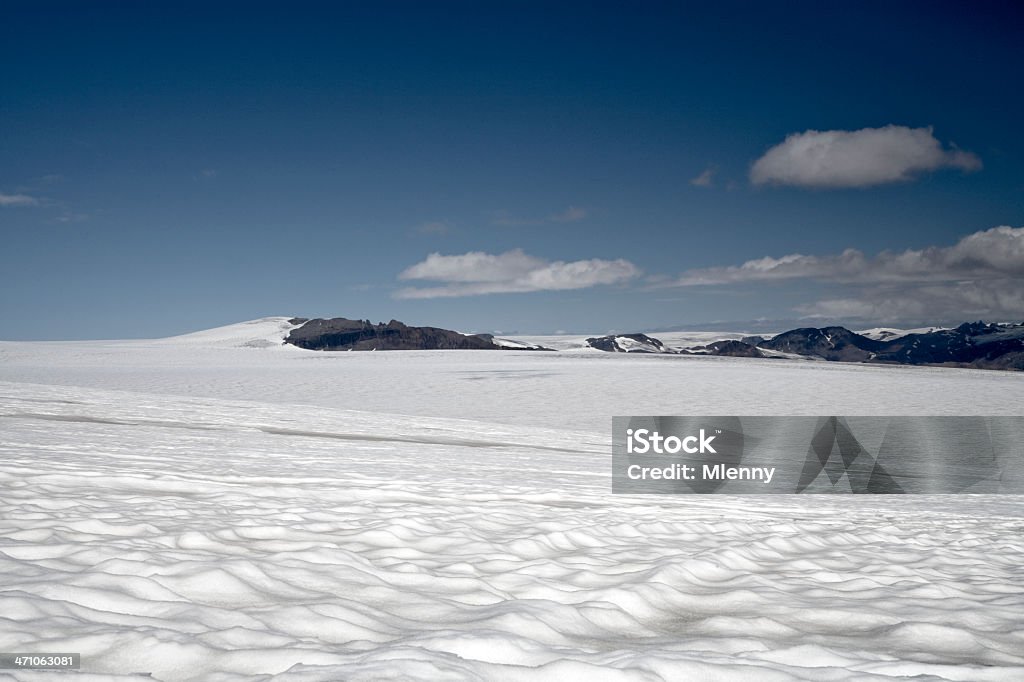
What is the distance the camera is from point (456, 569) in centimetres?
458

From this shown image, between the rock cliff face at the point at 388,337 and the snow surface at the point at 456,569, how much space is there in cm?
10260

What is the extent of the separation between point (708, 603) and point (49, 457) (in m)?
7.69

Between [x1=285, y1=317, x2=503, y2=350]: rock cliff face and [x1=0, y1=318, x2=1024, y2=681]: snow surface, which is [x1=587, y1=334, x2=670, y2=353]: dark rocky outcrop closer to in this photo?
[x1=285, y1=317, x2=503, y2=350]: rock cliff face

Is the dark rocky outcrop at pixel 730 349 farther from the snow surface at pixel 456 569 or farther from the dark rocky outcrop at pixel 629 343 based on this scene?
the snow surface at pixel 456 569

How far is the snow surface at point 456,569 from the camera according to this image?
2948mm

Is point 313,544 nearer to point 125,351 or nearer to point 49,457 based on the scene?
point 49,457

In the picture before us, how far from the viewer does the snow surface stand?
2.95 metres

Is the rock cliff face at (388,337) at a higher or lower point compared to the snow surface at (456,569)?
higher

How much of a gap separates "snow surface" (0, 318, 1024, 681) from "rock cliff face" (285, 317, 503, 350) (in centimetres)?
10260

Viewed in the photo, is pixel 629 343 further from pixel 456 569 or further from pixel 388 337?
pixel 456 569

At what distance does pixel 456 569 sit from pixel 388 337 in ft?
402

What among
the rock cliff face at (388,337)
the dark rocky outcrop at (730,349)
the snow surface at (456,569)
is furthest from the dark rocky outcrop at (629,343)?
the snow surface at (456,569)

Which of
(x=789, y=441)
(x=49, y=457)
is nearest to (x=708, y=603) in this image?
(x=49, y=457)

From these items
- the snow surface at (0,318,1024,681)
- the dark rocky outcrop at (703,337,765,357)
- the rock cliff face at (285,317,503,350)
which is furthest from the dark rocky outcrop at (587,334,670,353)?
the snow surface at (0,318,1024,681)
